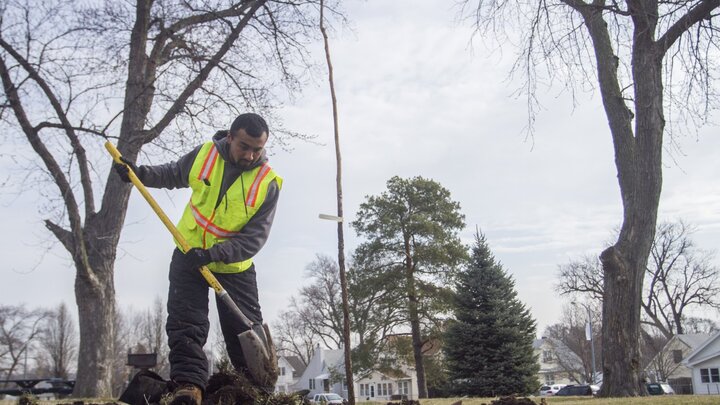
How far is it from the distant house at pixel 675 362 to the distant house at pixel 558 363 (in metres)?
10.3

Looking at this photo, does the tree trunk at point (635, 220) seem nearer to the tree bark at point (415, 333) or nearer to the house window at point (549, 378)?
the tree bark at point (415, 333)

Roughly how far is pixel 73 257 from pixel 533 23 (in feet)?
25.4

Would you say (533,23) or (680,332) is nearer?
(533,23)

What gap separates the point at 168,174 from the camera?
432 cm

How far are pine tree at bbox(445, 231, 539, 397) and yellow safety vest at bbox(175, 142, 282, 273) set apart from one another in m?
20.5

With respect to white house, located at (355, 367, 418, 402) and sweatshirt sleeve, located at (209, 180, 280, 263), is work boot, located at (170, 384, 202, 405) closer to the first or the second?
sweatshirt sleeve, located at (209, 180, 280, 263)

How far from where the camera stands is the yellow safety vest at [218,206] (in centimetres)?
405

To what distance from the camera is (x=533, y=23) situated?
909 cm

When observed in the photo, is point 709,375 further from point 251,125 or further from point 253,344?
point 251,125

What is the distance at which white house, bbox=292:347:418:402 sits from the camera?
46.4 metres

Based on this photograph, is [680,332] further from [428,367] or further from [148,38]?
[148,38]

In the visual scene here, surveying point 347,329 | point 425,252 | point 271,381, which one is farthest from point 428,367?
point 271,381

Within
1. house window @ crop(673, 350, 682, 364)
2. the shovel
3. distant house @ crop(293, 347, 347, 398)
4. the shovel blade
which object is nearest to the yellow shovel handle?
the shovel

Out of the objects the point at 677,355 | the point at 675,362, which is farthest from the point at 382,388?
the point at 675,362
